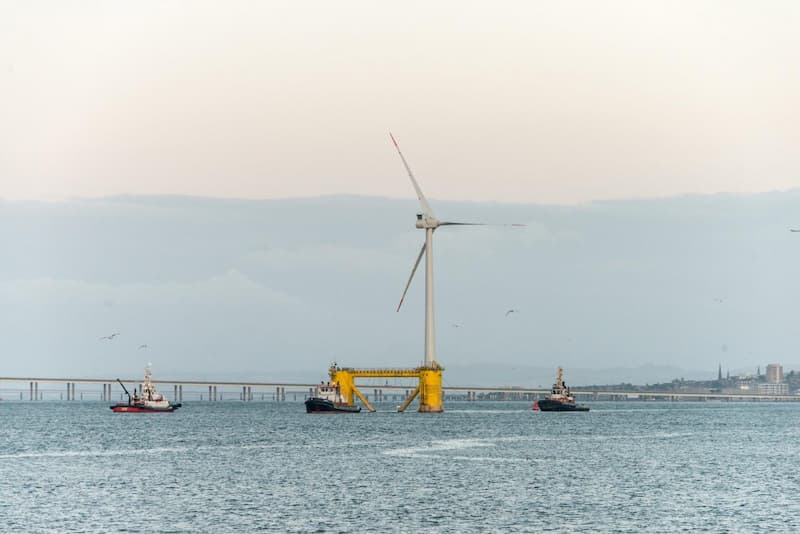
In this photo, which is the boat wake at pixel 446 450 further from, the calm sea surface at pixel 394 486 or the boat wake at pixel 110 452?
the boat wake at pixel 110 452

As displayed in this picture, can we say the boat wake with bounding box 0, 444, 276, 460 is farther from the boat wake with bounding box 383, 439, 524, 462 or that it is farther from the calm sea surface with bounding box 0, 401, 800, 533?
the boat wake with bounding box 383, 439, 524, 462

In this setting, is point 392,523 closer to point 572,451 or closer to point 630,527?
point 630,527

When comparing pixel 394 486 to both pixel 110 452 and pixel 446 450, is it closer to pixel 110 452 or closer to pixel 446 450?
pixel 446 450

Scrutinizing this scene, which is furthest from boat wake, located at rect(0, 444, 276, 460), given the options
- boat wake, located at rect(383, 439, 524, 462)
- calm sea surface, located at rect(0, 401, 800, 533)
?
boat wake, located at rect(383, 439, 524, 462)

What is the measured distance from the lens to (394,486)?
351 feet

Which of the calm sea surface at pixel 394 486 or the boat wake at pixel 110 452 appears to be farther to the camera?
the boat wake at pixel 110 452

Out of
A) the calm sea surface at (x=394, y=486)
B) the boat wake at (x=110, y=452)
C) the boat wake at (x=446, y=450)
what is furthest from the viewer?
the boat wake at (x=110, y=452)

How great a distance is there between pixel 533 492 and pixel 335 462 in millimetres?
33917

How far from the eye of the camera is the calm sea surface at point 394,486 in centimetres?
8438

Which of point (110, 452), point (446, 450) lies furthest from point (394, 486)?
point (110, 452)

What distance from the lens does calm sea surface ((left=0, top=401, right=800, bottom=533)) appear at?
84.4 m

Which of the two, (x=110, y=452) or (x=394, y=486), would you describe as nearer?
(x=394, y=486)

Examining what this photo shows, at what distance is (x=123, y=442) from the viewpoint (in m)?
170

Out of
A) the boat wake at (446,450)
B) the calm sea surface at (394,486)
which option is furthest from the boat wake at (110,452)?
the boat wake at (446,450)
